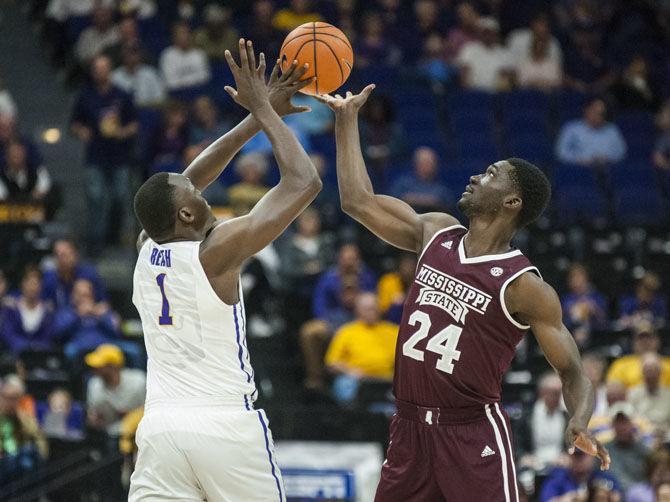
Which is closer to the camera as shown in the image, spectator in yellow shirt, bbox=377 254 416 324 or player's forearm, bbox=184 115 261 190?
player's forearm, bbox=184 115 261 190

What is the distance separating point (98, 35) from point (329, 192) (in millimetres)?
3878

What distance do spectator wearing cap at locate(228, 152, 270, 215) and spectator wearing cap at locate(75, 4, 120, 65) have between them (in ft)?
10.8

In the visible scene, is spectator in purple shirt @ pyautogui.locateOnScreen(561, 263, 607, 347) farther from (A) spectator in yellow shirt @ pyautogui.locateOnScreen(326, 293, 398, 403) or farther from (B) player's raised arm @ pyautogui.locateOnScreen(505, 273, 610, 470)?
(B) player's raised arm @ pyautogui.locateOnScreen(505, 273, 610, 470)

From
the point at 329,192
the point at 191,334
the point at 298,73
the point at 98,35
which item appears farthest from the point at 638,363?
the point at 98,35

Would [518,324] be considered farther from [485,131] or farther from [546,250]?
[485,131]

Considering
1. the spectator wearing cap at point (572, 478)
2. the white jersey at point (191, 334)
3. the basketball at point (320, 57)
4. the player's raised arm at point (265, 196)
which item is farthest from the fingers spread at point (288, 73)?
the spectator wearing cap at point (572, 478)

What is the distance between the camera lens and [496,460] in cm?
603

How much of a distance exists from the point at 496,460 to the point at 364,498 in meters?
3.86

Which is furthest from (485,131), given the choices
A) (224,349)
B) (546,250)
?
(224,349)

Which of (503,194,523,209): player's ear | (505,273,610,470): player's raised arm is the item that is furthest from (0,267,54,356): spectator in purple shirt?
(505,273,610,470): player's raised arm

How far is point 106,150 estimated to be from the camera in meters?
14.9

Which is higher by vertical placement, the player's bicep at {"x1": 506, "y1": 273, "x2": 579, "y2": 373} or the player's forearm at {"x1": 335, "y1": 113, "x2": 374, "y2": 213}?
the player's forearm at {"x1": 335, "y1": 113, "x2": 374, "y2": 213}

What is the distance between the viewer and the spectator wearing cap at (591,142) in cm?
1555

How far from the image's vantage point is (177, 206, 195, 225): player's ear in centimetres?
574
